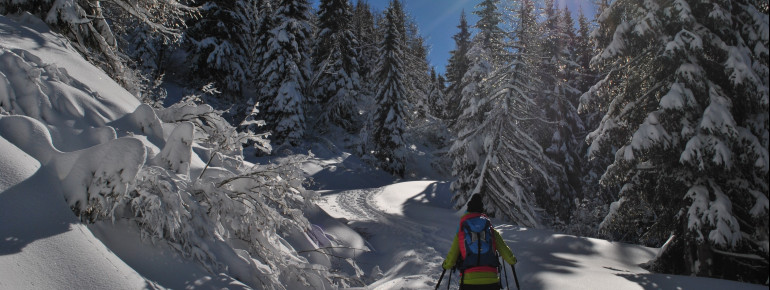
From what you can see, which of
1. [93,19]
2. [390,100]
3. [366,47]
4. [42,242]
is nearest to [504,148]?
[93,19]

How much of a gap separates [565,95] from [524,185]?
7061mm

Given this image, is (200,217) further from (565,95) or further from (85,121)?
(565,95)


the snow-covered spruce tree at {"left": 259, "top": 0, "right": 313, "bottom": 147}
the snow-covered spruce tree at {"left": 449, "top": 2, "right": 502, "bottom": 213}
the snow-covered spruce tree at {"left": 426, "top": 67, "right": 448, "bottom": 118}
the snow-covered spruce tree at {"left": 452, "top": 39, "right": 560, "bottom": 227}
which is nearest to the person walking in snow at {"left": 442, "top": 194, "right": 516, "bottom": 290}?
the snow-covered spruce tree at {"left": 452, "top": 39, "right": 560, "bottom": 227}

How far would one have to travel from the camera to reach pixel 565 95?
68.1 ft

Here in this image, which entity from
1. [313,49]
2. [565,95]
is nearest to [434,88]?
[313,49]

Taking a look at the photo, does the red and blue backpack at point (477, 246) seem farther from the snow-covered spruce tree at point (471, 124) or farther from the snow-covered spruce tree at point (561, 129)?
the snow-covered spruce tree at point (561, 129)

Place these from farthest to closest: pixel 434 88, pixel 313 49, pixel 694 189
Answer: pixel 434 88 → pixel 313 49 → pixel 694 189

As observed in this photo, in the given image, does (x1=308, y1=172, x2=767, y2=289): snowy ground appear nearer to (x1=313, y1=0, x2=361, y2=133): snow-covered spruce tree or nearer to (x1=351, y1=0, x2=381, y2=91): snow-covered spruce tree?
(x1=313, y1=0, x2=361, y2=133): snow-covered spruce tree

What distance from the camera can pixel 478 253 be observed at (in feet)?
15.6

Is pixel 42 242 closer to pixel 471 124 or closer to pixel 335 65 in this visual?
pixel 471 124

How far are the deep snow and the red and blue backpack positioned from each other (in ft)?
7.06

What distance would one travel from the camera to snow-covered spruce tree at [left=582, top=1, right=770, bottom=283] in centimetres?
674

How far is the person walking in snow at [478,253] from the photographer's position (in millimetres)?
4750

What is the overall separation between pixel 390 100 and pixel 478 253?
87.2 ft
